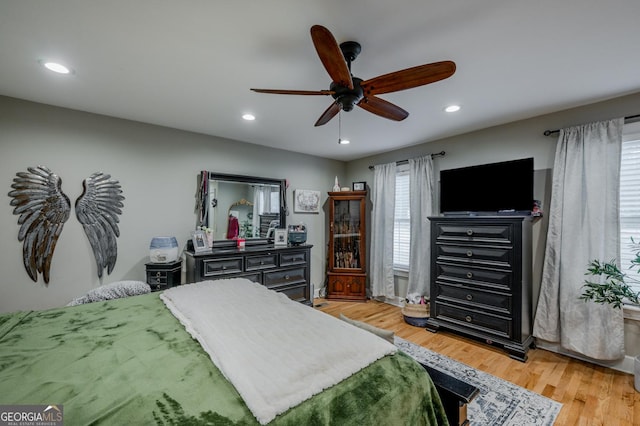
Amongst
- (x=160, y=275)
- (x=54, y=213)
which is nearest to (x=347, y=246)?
(x=160, y=275)

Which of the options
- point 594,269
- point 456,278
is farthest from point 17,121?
point 594,269

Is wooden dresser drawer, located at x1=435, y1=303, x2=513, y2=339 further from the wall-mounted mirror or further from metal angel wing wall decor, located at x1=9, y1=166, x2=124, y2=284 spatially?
metal angel wing wall decor, located at x1=9, y1=166, x2=124, y2=284

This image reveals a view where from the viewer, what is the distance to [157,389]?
2.89ft

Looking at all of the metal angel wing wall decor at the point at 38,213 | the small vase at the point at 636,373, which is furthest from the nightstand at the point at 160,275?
the small vase at the point at 636,373

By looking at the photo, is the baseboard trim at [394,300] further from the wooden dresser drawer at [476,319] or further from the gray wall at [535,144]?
the gray wall at [535,144]

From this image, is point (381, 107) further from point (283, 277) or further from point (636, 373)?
point (636, 373)

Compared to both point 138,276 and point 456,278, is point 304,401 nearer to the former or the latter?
point 456,278

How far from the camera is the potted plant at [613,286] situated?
7.25ft

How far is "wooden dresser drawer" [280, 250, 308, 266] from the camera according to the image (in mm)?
3697

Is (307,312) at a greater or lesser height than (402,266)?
greater

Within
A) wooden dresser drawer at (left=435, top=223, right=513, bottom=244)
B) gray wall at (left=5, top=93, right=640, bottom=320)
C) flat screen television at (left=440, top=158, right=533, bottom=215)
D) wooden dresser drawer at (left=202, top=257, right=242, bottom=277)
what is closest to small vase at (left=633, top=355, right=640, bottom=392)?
gray wall at (left=5, top=93, right=640, bottom=320)

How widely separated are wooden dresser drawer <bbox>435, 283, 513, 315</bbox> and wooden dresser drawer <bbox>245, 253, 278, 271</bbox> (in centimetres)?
216

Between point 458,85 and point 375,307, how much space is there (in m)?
3.29

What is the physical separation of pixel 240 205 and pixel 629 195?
4287mm
